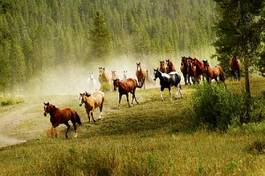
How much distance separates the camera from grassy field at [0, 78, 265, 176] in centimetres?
1127

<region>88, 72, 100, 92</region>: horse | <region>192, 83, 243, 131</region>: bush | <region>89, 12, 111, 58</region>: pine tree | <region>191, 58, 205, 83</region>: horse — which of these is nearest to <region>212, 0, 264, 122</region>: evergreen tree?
<region>192, 83, 243, 131</region>: bush

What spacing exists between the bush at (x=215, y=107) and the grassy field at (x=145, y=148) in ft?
2.69

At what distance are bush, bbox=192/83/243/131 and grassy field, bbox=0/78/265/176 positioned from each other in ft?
2.69

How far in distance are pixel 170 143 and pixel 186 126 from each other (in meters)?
7.09

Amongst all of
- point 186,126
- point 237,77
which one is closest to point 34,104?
point 237,77

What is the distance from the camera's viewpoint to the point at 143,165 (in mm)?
10734

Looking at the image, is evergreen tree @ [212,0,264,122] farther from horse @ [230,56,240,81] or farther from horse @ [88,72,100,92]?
horse @ [88,72,100,92]

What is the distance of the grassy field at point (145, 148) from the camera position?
37.0ft

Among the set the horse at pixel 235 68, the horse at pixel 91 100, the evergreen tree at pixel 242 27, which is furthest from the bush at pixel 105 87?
the evergreen tree at pixel 242 27

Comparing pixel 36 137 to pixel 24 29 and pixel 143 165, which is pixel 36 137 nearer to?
pixel 143 165

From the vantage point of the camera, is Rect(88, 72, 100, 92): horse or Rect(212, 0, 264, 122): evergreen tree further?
Rect(88, 72, 100, 92): horse

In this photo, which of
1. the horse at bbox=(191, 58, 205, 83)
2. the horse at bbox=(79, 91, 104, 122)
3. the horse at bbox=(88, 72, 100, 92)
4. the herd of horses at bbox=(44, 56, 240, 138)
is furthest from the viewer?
the horse at bbox=(88, 72, 100, 92)

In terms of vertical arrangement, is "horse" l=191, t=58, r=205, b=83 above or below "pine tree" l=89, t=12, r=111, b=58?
below

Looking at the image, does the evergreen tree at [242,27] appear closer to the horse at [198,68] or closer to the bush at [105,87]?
the horse at [198,68]
